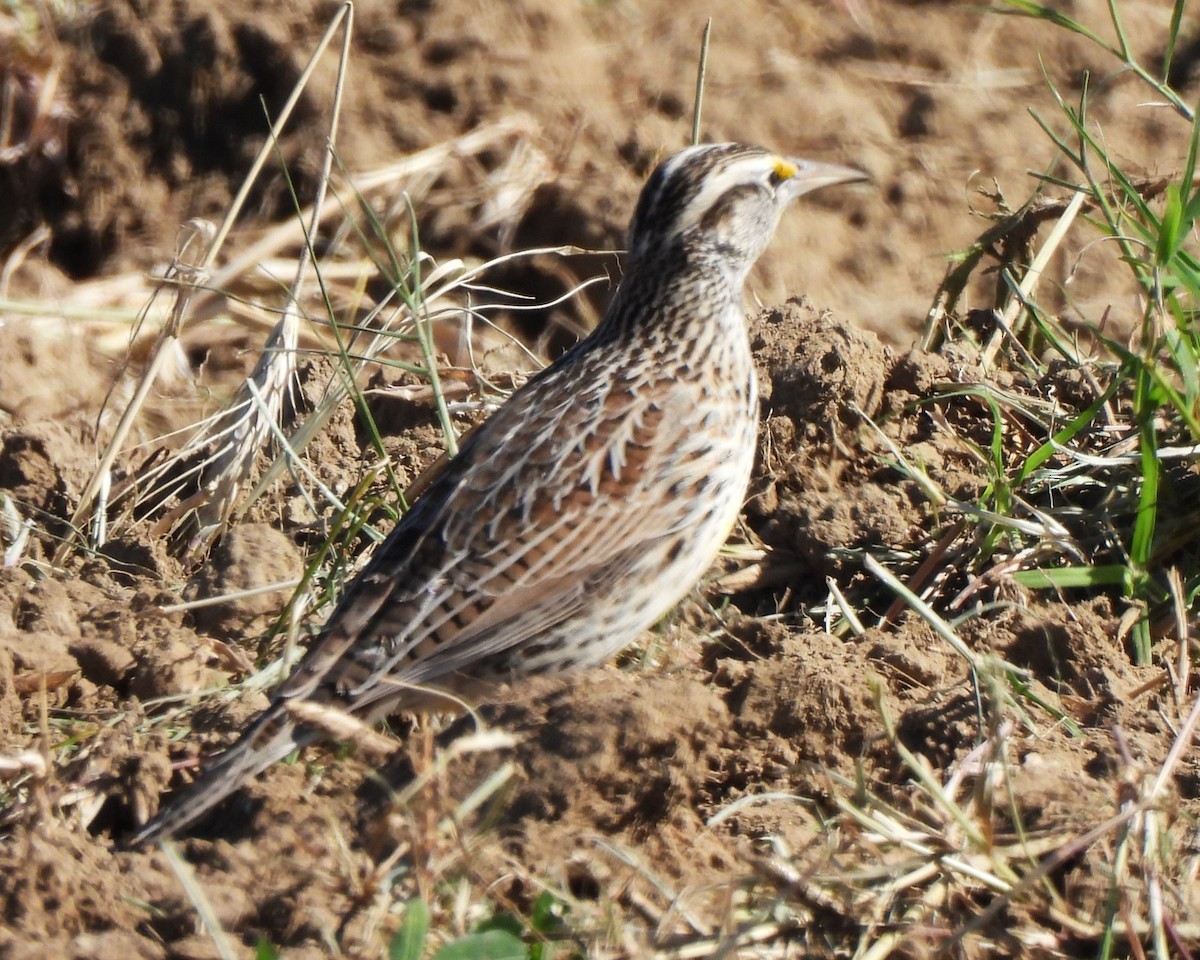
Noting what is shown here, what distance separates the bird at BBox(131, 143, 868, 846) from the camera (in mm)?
4312

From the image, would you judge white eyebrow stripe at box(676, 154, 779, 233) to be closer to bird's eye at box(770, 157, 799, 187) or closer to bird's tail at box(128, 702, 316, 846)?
bird's eye at box(770, 157, 799, 187)

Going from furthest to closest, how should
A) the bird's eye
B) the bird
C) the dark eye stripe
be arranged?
the bird's eye → the dark eye stripe → the bird

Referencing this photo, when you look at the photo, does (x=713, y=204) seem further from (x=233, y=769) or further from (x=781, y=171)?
(x=233, y=769)

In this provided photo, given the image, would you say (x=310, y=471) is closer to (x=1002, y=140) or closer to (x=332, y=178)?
(x=332, y=178)

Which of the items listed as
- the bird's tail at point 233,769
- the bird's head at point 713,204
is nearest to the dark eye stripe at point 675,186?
the bird's head at point 713,204

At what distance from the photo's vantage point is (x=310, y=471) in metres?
5.35

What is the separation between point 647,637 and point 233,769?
57.2 inches

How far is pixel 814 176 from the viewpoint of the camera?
5516mm

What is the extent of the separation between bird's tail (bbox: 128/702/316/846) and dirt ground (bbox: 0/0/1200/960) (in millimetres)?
103

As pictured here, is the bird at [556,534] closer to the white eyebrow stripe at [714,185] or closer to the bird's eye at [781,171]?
the white eyebrow stripe at [714,185]

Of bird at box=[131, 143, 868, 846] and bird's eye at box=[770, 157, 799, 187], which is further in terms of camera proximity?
bird's eye at box=[770, 157, 799, 187]

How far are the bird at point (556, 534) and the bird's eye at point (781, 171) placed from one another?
0.27 m

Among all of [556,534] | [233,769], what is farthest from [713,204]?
[233,769]

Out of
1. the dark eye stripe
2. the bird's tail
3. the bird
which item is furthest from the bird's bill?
the bird's tail
